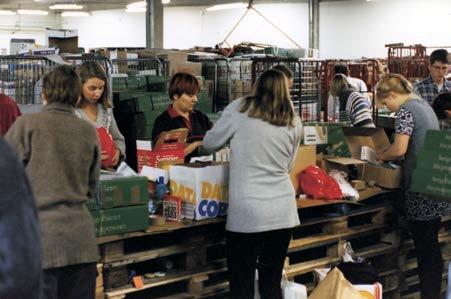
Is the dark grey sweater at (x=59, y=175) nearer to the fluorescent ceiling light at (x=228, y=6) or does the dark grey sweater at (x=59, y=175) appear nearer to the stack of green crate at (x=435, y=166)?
the stack of green crate at (x=435, y=166)

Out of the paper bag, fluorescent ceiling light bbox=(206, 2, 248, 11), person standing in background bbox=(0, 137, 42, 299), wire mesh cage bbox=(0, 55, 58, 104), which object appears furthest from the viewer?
fluorescent ceiling light bbox=(206, 2, 248, 11)

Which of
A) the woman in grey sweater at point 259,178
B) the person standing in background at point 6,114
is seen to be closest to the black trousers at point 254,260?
the woman in grey sweater at point 259,178

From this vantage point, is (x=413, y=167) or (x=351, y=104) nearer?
(x=413, y=167)

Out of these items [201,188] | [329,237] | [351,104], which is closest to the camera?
[201,188]

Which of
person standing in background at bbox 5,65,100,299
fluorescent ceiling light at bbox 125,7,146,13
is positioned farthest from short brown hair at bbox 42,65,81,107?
fluorescent ceiling light at bbox 125,7,146,13

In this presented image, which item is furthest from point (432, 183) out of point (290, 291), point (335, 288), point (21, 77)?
point (21, 77)

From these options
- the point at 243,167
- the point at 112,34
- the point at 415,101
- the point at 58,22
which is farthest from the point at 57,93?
the point at 58,22

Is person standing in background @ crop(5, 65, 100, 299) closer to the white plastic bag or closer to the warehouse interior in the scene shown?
the warehouse interior

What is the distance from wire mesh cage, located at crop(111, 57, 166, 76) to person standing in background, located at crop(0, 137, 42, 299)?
17.4ft

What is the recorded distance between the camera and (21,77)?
213 inches

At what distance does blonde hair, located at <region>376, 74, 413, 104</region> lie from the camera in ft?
14.4

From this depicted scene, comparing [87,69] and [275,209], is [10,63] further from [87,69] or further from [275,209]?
[275,209]

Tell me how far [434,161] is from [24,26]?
20.2 metres

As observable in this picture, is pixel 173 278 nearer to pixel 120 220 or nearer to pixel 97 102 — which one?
pixel 120 220
